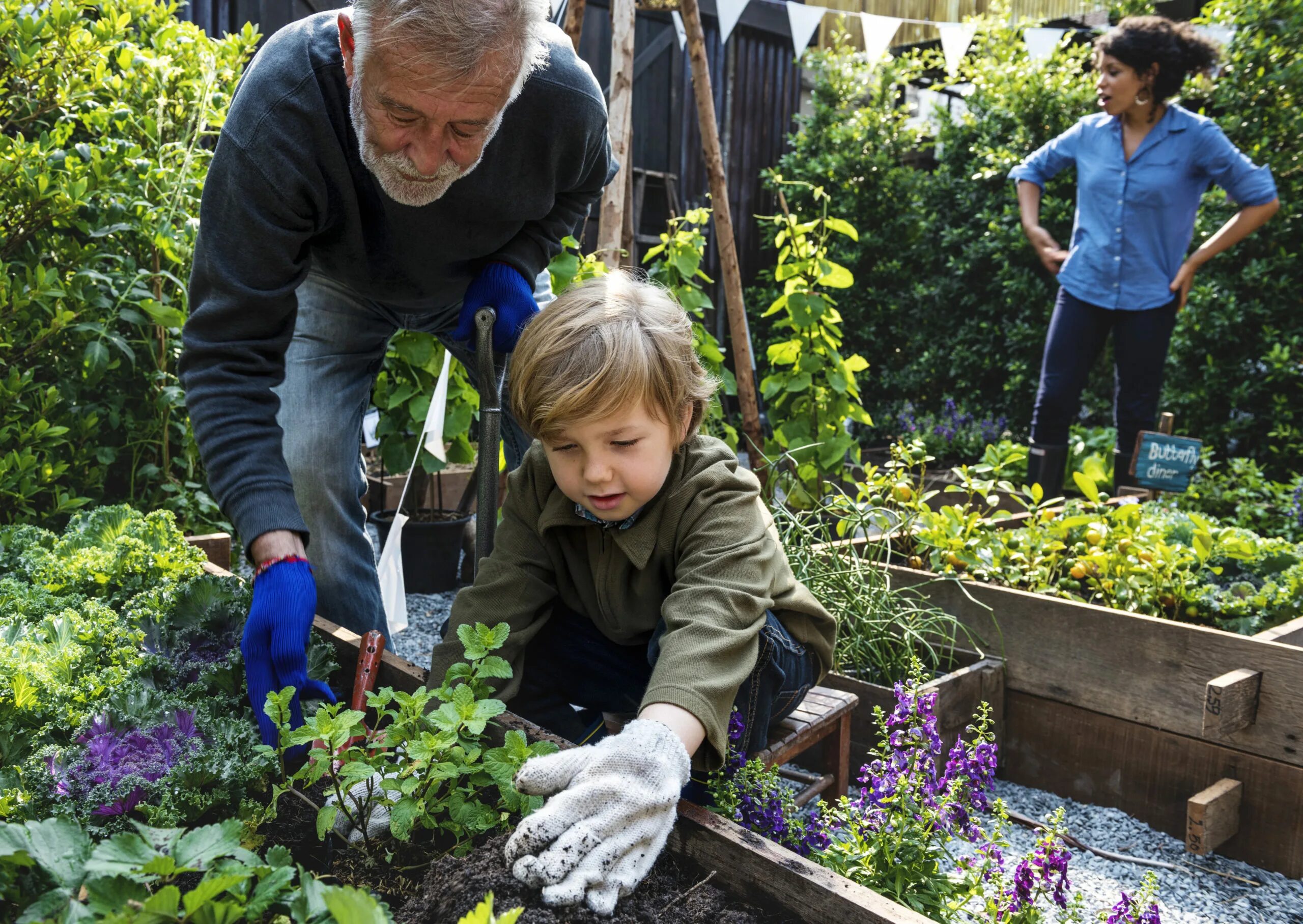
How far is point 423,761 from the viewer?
1063mm

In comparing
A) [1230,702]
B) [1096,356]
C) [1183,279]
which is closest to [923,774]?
[1230,702]

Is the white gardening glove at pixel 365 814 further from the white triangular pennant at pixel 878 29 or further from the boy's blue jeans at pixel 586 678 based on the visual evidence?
the white triangular pennant at pixel 878 29

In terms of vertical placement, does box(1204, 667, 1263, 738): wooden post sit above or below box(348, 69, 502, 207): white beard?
below

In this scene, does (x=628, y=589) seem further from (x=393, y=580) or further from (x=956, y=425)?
(x=956, y=425)

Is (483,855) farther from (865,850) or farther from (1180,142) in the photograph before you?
(1180,142)

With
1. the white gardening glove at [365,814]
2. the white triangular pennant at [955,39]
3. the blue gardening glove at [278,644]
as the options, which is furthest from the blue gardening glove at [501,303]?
the white triangular pennant at [955,39]

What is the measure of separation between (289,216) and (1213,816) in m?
2.05

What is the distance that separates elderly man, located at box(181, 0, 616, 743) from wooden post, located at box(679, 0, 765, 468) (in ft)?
3.91

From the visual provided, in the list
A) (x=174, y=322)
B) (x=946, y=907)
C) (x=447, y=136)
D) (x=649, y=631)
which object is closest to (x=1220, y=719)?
(x=946, y=907)

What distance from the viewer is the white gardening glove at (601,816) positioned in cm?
99

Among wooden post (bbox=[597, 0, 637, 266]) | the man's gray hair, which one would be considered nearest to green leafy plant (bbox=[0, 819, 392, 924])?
the man's gray hair

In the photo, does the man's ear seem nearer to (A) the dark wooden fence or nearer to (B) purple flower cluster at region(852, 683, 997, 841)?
(B) purple flower cluster at region(852, 683, 997, 841)

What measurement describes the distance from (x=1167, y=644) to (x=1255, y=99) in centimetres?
424

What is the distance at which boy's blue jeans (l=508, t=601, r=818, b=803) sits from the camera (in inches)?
65.8
